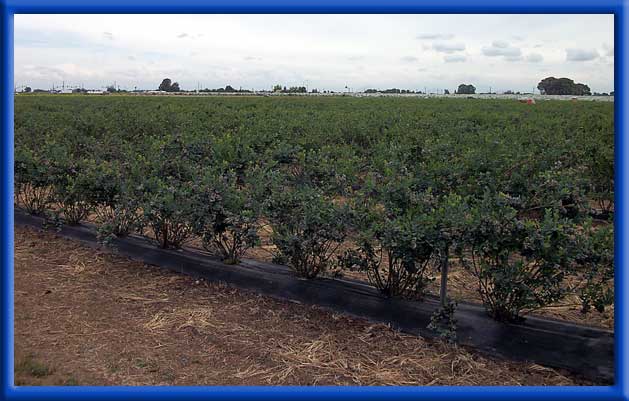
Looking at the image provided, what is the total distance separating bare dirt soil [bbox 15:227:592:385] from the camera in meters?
3.54

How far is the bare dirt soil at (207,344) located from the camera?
11.6 feet

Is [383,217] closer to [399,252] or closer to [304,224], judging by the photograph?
[399,252]

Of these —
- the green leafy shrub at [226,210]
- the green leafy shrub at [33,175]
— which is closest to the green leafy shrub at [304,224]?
the green leafy shrub at [226,210]

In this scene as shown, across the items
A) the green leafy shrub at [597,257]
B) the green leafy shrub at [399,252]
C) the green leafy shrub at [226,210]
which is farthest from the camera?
the green leafy shrub at [226,210]

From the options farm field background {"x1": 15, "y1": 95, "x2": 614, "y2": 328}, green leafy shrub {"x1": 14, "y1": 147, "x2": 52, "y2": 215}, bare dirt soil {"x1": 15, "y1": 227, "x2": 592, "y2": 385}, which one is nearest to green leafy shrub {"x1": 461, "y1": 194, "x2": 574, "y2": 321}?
farm field background {"x1": 15, "y1": 95, "x2": 614, "y2": 328}

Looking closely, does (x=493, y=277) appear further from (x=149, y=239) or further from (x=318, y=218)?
(x=149, y=239)

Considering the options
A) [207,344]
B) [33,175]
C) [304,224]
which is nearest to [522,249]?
Result: [304,224]

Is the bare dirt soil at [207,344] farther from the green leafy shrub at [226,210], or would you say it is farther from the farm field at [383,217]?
the green leafy shrub at [226,210]

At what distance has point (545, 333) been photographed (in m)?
3.85

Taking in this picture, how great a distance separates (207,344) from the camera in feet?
13.0

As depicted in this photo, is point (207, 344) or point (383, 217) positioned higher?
point (383, 217)

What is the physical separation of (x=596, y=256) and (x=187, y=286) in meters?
3.40

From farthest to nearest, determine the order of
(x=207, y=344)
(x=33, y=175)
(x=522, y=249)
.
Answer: (x=33, y=175), (x=207, y=344), (x=522, y=249)

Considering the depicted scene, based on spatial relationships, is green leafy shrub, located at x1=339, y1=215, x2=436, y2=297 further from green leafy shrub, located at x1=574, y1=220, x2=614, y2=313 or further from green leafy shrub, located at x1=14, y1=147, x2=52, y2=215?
green leafy shrub, located at x1=14, y1=147, x2=52, y2=215
